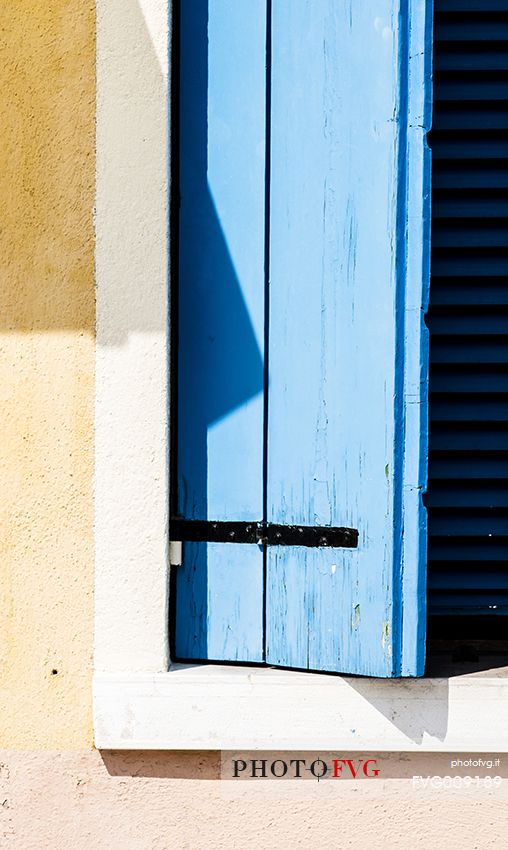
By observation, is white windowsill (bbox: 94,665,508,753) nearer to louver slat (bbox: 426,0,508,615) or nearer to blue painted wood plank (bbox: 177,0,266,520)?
louver slat (bbox: 426,0,508,615)

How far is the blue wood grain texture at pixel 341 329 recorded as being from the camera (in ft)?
6.70

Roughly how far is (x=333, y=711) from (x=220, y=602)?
0.38 m

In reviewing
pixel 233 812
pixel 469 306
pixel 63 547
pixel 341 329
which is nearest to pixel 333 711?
pixel 233 812

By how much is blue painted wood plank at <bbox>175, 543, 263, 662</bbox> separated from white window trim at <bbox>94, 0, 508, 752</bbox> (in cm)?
7

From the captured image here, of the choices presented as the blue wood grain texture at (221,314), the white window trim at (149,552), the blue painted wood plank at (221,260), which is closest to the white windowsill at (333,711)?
the white window trim at (149,552)

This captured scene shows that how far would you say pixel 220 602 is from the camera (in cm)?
221

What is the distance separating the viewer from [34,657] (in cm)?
221

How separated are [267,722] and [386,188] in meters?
1.30

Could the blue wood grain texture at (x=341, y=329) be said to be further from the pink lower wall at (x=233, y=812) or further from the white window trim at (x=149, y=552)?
the pink lower wall at (x=233, y=812)

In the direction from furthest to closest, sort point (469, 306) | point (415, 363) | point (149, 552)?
point (469, 306)
point (149, 552)
point (415, 363)

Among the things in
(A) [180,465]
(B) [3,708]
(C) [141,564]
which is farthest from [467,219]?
(B) [3,708]

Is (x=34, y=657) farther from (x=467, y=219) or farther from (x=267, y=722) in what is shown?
(x=467, y=219)

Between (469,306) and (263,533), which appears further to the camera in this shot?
(469,306)

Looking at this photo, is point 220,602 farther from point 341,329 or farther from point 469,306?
point 469,306
